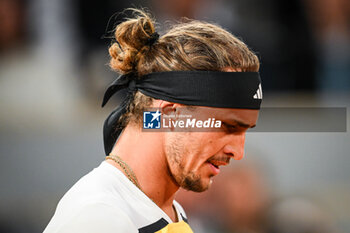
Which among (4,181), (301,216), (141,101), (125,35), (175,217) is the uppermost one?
(125,35)

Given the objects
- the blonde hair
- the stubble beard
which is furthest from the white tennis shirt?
the blonde hair

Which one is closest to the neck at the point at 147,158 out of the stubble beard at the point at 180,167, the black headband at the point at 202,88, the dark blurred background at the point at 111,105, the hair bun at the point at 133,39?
the stubble beard at the point at 180,167

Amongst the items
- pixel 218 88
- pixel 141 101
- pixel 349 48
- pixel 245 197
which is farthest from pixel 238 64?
pixel 349 48

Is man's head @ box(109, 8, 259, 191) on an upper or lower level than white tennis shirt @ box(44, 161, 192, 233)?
upper

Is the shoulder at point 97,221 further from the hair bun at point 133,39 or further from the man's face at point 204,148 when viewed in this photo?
the hair bun at point 133,39

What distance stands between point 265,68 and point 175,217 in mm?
1779

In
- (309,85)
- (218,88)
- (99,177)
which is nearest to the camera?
(99,177)

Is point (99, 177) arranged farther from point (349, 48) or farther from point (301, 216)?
point (349, 48)

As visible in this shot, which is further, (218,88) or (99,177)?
(218,88)

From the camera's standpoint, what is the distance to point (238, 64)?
163cm

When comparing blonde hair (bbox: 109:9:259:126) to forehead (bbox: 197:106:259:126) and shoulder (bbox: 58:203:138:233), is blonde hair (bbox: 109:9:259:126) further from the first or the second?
shoulder (bbox: 58:203:138:233)

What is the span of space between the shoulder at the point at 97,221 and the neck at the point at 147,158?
0.76 ft

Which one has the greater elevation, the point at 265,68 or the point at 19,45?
the point at 19,45

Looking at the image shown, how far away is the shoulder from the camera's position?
1.28 m
